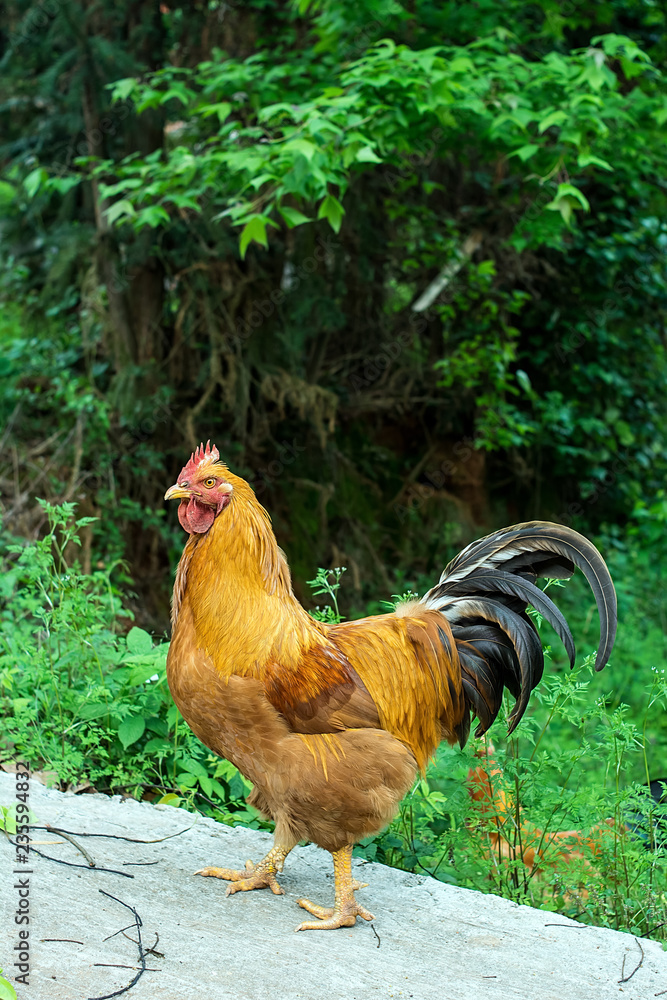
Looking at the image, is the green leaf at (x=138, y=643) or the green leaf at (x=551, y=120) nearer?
the green leaf at (x=138, y=643)

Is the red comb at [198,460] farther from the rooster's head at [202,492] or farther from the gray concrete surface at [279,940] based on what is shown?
the gray concrete surface at [279,940]

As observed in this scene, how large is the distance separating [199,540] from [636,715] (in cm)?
561

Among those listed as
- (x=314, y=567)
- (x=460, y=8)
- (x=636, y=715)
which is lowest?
(x=636, y=715)

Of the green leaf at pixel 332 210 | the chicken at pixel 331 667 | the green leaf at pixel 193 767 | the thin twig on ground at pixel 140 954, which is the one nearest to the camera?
the thin twig on ground at pixel 140 954

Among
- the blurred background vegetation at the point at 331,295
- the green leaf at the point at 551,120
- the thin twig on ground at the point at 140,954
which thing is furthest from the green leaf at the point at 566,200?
the thin twig on ground at the point at 140,954

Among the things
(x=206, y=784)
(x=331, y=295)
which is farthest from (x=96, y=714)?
(x=331, y=295)

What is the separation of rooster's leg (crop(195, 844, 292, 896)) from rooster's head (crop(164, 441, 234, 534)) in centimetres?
125

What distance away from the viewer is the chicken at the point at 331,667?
2793mm

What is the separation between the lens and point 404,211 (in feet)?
25.6

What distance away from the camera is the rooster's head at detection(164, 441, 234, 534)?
2.89 m

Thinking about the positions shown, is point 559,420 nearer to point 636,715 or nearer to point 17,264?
point 636,715

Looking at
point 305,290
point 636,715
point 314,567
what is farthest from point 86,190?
point 636,715

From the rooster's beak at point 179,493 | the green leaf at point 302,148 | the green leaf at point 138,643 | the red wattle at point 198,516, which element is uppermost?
the green leaf at point 302,148

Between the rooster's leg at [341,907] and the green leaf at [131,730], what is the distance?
1.20m
